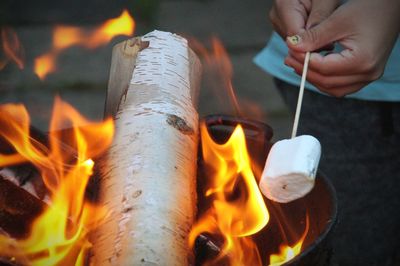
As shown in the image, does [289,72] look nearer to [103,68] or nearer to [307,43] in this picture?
[307,43]

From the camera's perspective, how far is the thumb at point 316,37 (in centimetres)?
146

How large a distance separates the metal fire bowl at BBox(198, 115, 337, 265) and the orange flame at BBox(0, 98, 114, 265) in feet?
1.11

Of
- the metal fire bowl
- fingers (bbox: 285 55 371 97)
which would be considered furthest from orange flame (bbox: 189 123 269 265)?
fingers (bbox: 285 55 371 97)

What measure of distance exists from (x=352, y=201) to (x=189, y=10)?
8.02 feet

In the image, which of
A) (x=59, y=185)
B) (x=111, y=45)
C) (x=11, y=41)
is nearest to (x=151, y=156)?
(x=59, y=185)

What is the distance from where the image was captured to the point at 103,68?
13.3ft

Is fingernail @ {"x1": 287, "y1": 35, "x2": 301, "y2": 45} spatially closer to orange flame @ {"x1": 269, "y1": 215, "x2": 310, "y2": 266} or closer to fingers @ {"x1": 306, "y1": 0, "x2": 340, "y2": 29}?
fingers @ {"x1": 306, "y1": 0, "x2": 340, "y2": 29}

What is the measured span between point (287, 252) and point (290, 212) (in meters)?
0.15

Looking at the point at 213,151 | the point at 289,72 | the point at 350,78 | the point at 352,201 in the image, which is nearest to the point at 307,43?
the point at 350,78

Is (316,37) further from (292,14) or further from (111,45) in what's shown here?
(111,45)

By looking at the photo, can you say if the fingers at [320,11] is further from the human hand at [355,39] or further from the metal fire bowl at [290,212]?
the metal fire bowl at [290,212]

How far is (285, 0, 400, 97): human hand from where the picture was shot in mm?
1443

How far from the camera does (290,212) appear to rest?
1.54 m

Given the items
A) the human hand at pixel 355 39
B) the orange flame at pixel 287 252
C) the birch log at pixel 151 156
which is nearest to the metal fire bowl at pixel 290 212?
the orange flame at pixel 287 252
